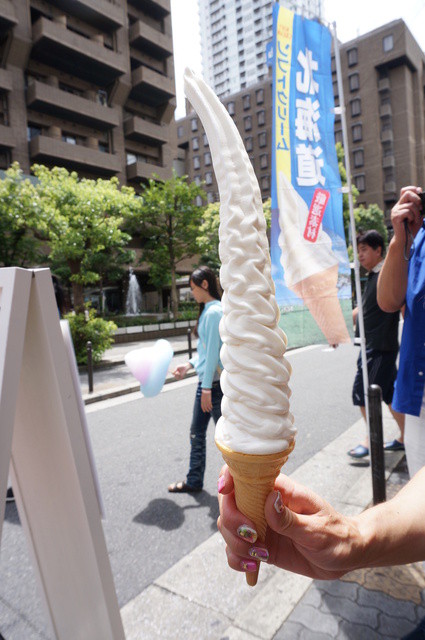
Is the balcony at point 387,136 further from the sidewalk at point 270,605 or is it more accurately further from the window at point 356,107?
the sidewalk at point 270,605

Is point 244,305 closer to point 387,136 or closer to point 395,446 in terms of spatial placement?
point 395,446

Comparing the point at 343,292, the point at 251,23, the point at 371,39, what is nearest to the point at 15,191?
the point at 251,23

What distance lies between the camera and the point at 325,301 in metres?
3.49

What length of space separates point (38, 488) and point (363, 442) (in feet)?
13.9

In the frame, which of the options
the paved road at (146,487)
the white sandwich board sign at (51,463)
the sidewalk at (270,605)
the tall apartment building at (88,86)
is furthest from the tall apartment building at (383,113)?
the white sandwich board sign at (51,463)

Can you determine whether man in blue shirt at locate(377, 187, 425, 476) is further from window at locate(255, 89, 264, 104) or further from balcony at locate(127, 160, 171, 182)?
window at locate(255, 89, 264, 104)

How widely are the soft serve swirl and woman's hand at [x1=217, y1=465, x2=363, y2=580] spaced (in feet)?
0.51

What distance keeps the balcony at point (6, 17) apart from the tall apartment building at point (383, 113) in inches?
1430

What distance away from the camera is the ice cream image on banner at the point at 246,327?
823 millimetres

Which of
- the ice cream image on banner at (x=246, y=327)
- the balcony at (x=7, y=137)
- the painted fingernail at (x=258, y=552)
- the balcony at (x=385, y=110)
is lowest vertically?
the painted fingernail at (x=258, y=552)

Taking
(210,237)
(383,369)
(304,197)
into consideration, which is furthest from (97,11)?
(383,369)

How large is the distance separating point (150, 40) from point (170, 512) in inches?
1491

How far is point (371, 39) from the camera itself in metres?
47.0

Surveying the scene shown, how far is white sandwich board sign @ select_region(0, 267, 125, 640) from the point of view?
1.25 metres
